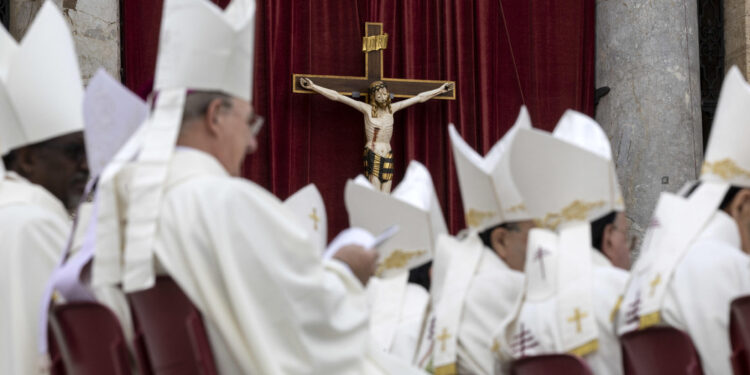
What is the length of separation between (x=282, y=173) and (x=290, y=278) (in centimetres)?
693

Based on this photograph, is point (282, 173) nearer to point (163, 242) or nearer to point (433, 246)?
point (433, 246)

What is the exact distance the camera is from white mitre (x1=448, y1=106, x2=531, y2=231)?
12.2 feet

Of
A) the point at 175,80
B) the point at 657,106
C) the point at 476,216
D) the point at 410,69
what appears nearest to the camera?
the point at 175,80

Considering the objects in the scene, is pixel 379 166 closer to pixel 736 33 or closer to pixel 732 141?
pixel 736 33

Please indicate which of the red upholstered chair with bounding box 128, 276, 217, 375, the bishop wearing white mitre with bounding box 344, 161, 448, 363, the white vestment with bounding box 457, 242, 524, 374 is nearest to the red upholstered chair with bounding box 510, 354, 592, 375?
the white vestment with bounding box 457, 242, 524, 374

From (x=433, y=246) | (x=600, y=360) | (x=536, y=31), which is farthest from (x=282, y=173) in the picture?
(x=600, y=360)

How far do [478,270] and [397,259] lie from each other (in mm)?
746

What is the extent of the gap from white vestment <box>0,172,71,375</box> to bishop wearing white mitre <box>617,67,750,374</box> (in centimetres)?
185

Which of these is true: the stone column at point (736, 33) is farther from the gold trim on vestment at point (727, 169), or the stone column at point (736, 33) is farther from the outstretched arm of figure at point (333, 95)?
the gold trim on vestment at point (727, 169)

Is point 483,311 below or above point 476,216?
below

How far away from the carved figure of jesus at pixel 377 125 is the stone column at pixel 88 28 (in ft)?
5.71

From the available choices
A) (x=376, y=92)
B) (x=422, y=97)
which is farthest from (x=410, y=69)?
(x=376, y=92)

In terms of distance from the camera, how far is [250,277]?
2238 mm

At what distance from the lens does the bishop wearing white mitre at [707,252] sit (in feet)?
9.84
